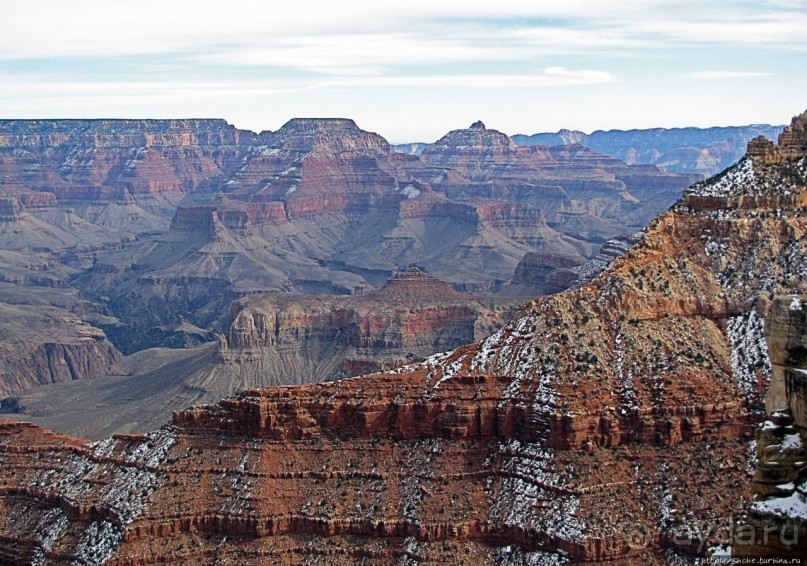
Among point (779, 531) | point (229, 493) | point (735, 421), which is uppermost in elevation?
point (779, 531)

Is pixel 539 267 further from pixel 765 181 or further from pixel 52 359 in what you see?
pixel 765 181

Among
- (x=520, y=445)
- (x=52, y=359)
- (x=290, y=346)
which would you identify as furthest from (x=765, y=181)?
(x=52, y=359)

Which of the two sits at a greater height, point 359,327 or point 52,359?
point 359,327

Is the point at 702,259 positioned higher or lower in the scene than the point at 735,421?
higher

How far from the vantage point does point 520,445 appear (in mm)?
55906

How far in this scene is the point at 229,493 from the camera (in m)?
57.3

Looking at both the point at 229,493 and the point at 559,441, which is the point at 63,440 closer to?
the point at 229,493

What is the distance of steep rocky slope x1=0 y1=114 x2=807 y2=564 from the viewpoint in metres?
52.6

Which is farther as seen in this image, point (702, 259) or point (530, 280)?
point (530, 280)

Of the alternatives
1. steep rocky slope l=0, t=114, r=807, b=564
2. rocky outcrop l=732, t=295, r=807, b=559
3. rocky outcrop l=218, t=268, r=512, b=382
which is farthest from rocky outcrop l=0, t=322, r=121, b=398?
rocky outcrop l=732, t=295, r=807, b=559

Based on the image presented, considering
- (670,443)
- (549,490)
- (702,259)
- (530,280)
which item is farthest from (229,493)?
(530,280)

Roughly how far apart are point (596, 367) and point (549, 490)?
7019mm

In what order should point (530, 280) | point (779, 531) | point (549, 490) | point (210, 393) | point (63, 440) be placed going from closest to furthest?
point (779, 531), point (549, 490), point (63, 440), point (210, 393), point (530, 280)

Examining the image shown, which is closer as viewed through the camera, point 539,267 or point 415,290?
Result: point 415,290
